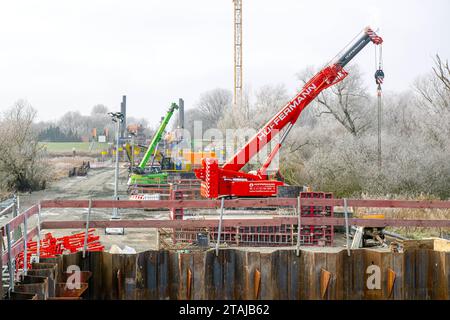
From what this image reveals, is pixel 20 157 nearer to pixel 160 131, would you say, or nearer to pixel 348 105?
pixel 160 131

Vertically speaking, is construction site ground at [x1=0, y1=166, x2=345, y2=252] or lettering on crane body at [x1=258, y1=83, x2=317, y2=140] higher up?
lettering on crane body at [x1=258, y1=83, x2=317, y2=140]

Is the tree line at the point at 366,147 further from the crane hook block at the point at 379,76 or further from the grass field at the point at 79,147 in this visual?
the grass field at the point at 79,147

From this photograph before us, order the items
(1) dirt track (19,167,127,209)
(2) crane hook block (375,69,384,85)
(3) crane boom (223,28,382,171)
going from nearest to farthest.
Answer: (3) crane boom (223,28,382,171)
(2) crane hook block (375,69,384,85)
(1) dirt track (19,167,127,209)

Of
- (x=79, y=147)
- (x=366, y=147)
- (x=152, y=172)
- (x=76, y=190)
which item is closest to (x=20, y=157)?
(x=76, y=190)

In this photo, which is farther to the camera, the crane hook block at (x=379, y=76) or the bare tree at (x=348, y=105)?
the bare tree at (x=348, y=105)

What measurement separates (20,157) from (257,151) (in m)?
26.7

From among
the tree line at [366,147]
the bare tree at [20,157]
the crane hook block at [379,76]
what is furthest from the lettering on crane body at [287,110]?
the bare tree at [20,157]

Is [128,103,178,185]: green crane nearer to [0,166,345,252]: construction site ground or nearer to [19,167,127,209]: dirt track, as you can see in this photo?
[0,166,345,252]: construction site ground

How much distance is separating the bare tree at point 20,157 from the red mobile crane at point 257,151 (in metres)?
23.4

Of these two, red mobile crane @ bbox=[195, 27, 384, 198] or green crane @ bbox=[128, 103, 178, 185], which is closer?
red mobile crane @ bbox=[195, 27, 384, 198]

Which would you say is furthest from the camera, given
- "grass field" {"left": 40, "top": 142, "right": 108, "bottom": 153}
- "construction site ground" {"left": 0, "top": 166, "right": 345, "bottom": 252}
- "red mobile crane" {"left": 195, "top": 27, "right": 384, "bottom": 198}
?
"grass field" {"left": 40, "top": 142, "right": 108, "bottom": 153}

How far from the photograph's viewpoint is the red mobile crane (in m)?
19.7

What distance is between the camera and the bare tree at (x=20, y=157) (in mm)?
39781

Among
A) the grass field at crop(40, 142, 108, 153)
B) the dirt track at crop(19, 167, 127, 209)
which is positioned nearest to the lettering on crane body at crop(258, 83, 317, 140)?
the dirt track at crop(19, 167, 127, 209)
